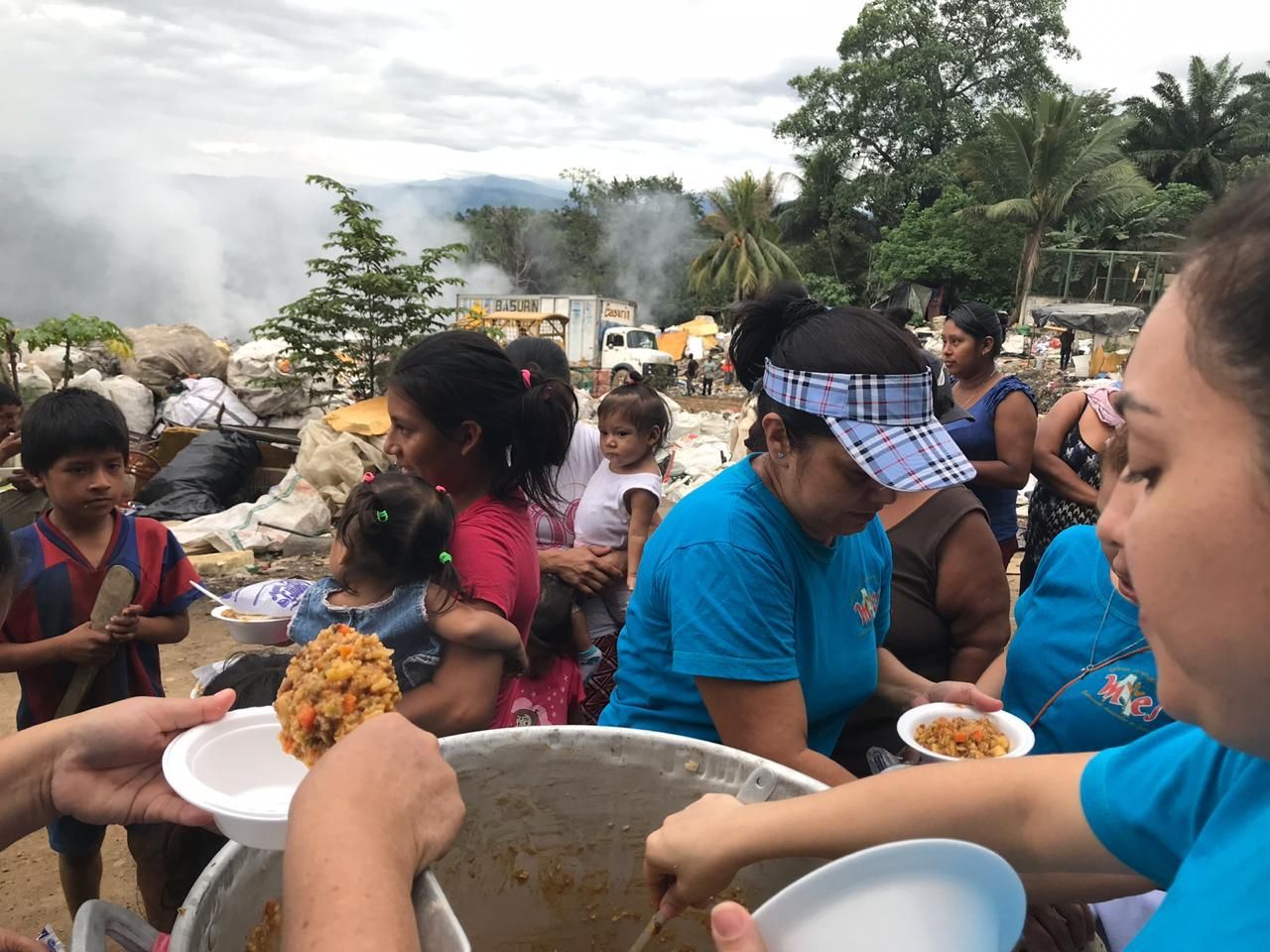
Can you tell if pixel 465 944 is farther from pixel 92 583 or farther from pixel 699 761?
pixel 92 583

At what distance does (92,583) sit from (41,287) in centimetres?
3732

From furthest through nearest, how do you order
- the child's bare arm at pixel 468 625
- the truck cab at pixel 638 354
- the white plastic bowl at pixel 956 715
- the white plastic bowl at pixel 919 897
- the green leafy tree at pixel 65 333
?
the truck cab at pixel 638 354 → the green leafy tree at pixel 65 333 → the child's bare arm at pixel 468 625 → the white plastic bowl at pixel 956 715 → the white plastic bowl at pixel 919 897

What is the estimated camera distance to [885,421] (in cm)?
156

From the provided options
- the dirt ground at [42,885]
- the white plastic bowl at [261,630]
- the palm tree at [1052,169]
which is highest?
the palm tree at [1052,169]

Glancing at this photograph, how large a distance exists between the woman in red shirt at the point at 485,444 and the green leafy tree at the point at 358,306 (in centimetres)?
727

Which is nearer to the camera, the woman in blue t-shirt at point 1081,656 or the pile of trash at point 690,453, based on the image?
the woman in blue t-shirt at point 1081,656

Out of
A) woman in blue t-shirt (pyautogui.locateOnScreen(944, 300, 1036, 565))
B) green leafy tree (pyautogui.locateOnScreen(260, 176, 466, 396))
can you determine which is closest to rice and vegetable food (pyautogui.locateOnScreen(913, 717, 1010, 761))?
woman in blue t-shirt (pyautogui.locateOnScreen(944, 300, 1036, 565))

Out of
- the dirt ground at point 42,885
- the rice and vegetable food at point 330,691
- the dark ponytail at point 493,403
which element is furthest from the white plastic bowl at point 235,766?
the dirt ground at point 42,885

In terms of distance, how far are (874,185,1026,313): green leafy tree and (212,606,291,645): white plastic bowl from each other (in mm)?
27565

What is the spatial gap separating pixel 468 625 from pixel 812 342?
95 centimetres

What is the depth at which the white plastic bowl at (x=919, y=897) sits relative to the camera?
2.43 ft

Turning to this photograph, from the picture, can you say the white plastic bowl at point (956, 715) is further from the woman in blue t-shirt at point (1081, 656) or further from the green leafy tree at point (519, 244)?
the green leafy tree at point (519, 244)

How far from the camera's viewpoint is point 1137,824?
879 millimetres

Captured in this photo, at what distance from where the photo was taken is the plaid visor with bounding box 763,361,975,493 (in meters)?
1.50
